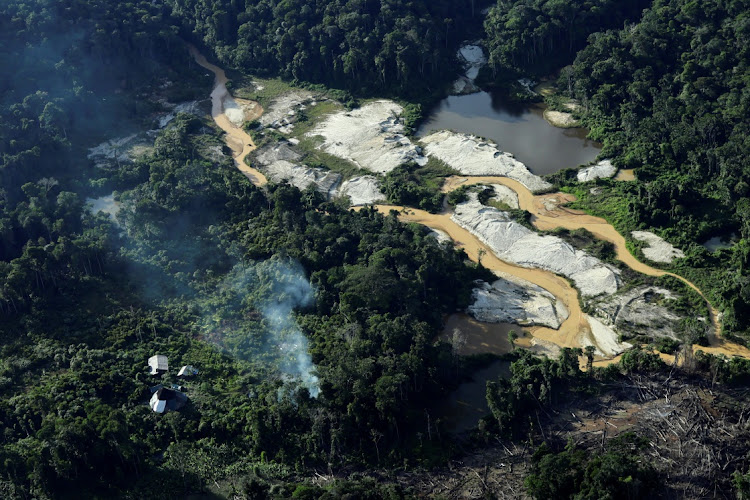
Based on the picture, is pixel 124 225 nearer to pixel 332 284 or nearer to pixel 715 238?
pixel 332 284

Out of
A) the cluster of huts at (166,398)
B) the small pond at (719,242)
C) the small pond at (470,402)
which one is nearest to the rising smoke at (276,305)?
the cluster of huts at (166,398)

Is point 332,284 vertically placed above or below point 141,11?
below

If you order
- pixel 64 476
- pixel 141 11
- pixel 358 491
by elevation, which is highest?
pixel 141 11

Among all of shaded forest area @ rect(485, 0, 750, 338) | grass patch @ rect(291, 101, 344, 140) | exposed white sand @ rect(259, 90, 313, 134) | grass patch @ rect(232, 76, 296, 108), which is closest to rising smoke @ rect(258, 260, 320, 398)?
shaded forest area @ rect(485, 0, 750, 338)

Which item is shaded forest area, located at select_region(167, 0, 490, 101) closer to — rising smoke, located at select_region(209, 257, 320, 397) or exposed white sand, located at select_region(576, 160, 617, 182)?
exposed white sand, located at select_region(576, 160, 617, 182)

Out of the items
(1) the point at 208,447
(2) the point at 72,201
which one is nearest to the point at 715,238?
(1) the point at 208,447

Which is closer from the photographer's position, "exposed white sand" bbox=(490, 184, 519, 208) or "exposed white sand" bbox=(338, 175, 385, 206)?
"exposed white sand" bbox=(490, 184, 519, 208)

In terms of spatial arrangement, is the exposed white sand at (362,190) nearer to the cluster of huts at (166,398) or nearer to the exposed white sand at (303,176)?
the exposed white sand at (303,176)
